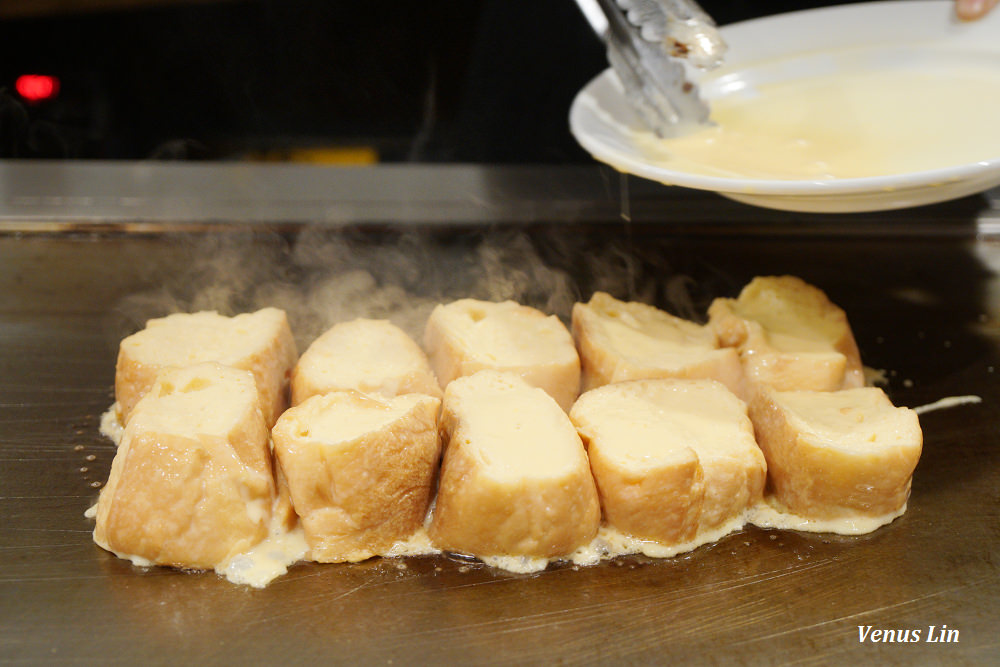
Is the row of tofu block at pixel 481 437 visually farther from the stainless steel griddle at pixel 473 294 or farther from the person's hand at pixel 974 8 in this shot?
the person's hand at pixel 974 8

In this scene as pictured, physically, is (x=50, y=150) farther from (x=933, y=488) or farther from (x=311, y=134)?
(x=933, y=488)


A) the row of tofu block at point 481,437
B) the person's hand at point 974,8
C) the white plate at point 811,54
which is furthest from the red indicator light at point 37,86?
the person's hand at point 974,8

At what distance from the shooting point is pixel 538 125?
3.46 m

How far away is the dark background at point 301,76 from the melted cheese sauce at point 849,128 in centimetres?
110

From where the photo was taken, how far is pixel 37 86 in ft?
10.8

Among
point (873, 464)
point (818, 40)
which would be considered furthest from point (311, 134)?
point (873, 464)

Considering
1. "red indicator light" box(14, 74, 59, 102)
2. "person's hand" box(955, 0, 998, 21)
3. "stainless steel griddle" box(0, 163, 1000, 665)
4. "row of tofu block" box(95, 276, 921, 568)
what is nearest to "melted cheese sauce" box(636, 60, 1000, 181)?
"person's hand" box(955, 0, 998, 21)

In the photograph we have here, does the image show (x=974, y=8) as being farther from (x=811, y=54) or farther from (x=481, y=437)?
(x=481, y=437)

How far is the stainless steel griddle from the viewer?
1571 millimetres

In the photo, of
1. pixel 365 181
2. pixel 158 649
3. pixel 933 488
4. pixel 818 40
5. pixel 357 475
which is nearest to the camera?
pixel 158 649

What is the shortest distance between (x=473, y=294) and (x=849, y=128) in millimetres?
1141

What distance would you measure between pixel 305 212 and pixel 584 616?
66.4 inches

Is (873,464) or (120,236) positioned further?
(120,236)

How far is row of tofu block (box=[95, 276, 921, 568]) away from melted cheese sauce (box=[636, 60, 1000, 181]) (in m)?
0.45
